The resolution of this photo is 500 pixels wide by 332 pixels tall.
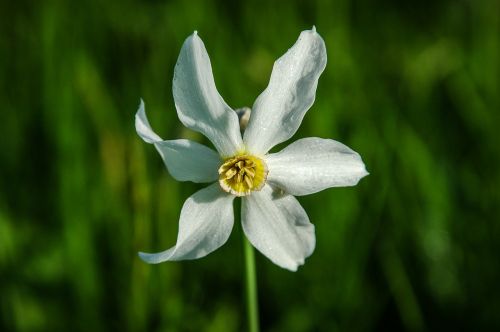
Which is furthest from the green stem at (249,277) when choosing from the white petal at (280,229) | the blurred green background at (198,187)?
the blurred green background at (198,187)

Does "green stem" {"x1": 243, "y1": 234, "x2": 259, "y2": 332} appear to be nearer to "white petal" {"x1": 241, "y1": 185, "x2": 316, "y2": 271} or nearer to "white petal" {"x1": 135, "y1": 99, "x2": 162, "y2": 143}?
"white petal" {"x1": 241, "y1": 185, "x2": 316, "y2": 271}

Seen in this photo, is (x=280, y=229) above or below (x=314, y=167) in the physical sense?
below

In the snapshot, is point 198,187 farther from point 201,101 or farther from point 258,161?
point 201,101

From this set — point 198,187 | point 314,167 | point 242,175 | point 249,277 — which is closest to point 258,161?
point 242,175

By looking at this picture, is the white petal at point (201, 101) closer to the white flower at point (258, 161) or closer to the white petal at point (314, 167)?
the white flower at point (258, 161)

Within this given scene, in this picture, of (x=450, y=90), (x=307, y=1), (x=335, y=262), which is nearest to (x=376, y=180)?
(x=335, y=262)

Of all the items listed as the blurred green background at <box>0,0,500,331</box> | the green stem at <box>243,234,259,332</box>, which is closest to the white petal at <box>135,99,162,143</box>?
the green stem at <box>243,234,259,332</box>
